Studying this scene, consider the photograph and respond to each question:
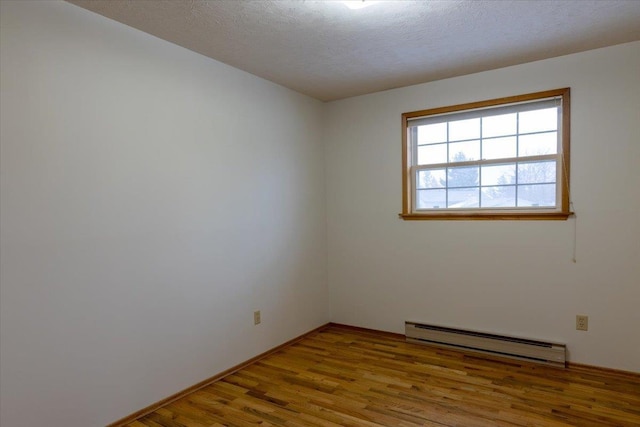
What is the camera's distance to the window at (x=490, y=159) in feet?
10.1

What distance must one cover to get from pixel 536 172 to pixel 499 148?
35 cm

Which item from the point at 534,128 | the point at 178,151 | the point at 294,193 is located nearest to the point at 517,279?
the point at 534,128

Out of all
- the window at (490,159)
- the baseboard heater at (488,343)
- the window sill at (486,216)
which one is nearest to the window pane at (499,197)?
the window at (490,159)

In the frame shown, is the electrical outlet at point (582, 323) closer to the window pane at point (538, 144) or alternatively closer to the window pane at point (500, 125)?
the window pane at point (538, 144)

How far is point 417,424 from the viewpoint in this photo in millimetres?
2252

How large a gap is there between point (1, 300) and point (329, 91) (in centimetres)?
301

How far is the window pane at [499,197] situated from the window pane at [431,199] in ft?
1.10

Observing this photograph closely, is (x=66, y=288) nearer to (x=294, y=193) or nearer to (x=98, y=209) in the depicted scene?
(x=98, y=209)

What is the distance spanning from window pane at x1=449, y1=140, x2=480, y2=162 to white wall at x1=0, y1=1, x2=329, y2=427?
5.30ft

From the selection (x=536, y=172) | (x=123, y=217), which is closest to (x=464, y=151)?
(x=536, y=172)

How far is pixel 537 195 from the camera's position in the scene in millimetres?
3170

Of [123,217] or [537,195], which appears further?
[537,195]

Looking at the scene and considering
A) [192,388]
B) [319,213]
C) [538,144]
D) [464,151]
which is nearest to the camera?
[192,388]

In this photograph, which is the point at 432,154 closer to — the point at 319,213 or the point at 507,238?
the point at 507,238
